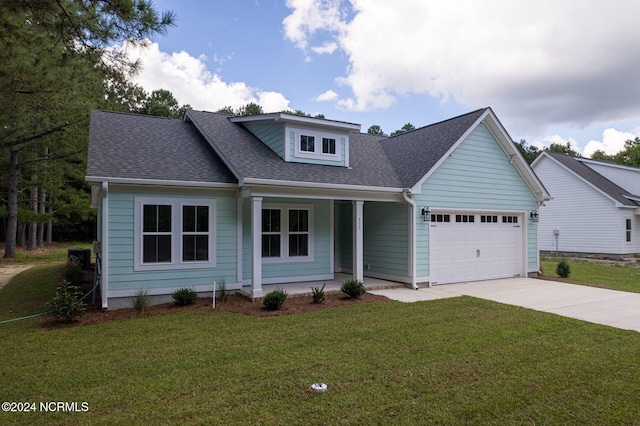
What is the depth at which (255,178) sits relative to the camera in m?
9.00

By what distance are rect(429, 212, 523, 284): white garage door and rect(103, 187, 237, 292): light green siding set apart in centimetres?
555

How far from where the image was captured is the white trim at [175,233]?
8.56m

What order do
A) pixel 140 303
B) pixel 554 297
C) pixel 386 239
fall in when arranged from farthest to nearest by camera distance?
1. pixel 386 239
2. pixel 554 297
3. pixel 140 303

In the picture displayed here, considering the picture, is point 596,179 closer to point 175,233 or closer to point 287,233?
point 287,233

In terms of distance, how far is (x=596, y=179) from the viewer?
2353 cm

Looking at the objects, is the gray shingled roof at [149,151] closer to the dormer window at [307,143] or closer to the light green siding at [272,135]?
the light green siding at [272,135]

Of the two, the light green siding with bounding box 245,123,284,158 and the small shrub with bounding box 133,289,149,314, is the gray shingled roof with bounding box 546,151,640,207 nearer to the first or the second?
the light green siding with bounding box 245,123,284,158

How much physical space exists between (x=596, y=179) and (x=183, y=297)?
2445cm

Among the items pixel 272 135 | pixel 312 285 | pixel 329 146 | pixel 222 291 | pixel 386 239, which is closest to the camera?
pixel 222 291

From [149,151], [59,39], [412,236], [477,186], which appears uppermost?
[59,39]

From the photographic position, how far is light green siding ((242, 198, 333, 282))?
33.1ft

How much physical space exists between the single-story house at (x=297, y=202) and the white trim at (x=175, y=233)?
0.07 feet

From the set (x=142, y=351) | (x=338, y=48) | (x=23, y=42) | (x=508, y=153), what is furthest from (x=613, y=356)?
(x=338, y=48)

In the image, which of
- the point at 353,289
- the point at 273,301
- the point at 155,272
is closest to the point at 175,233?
the point at 155,272
